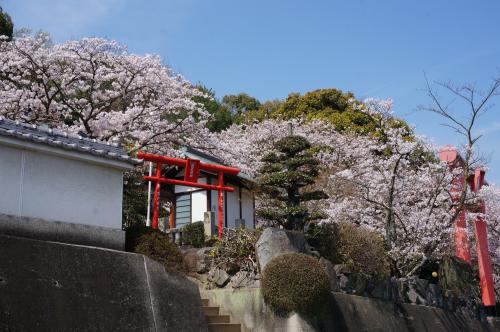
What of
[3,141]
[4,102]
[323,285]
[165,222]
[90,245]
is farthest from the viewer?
[165,222]

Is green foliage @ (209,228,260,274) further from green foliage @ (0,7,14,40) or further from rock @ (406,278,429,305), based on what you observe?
green foliage @ (0,7,14,40)

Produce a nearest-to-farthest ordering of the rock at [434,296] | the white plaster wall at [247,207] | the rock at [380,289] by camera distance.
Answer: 1. the rock at [380,289]
2. the rock at [434,296]
3. the white plaster wall at [247,207]

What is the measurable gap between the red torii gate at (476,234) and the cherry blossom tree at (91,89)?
957 cm

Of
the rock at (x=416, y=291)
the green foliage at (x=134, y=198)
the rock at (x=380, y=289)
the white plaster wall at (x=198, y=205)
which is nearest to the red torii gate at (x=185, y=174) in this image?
the white plaster wall at (x=198, y=205)

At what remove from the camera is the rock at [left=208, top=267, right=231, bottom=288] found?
41.2 ft

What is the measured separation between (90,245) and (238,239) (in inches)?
165

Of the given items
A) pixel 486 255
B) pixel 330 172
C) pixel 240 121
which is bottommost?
pixel 486 255

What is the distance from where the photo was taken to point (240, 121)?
41.0 meters

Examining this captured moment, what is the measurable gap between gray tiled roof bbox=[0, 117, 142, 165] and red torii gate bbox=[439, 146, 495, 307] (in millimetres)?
13474

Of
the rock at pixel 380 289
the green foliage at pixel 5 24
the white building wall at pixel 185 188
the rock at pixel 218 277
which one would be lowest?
the rock at pixel 380 289

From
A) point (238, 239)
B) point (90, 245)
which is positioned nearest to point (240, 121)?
point (238, 239)

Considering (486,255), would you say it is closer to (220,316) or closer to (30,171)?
(220,316)

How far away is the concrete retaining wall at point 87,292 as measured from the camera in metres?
7.70

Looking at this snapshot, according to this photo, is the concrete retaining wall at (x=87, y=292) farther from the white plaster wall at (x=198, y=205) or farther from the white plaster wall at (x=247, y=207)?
the white plaster wall at (x=247, y=207)
